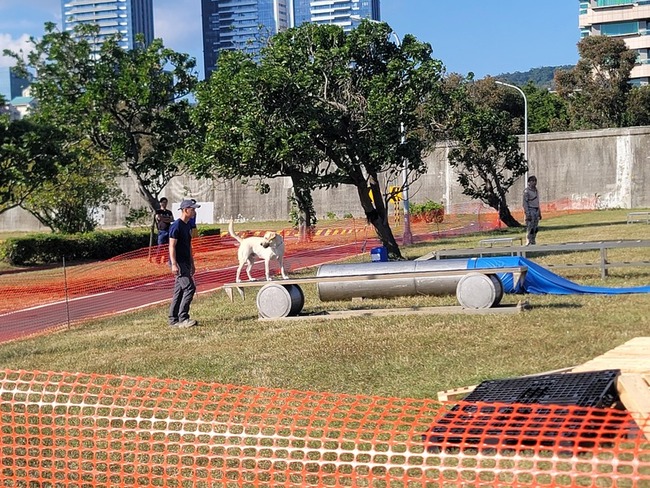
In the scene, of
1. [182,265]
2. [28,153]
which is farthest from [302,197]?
[28,153]

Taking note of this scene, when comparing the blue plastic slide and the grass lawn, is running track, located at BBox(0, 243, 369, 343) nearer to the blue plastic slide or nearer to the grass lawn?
the grass lawn

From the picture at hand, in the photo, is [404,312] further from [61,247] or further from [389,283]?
[61,247]

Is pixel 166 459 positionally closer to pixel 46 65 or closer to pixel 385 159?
pixel 385 159

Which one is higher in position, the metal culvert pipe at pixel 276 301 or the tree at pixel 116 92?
the tree at pixel 116 92

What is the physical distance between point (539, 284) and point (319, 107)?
7172 millimetres

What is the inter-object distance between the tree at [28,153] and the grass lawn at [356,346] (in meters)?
13.1

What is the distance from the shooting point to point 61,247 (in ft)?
94.3

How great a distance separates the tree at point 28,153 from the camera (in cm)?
2592

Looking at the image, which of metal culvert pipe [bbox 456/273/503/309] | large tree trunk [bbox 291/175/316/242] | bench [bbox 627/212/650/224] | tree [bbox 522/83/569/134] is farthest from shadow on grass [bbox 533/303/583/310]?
tree [bbox 522/83/569/134]

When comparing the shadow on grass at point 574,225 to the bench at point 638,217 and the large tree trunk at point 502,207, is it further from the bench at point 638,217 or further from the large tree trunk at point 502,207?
the large tree trunk at point 502,207

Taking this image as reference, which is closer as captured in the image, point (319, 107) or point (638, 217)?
point (319, 107)

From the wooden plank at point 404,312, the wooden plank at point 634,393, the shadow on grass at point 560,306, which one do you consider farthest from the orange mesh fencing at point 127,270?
the wooden plank at point 634,393

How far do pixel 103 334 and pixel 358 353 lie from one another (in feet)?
13.9

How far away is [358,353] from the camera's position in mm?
9984
